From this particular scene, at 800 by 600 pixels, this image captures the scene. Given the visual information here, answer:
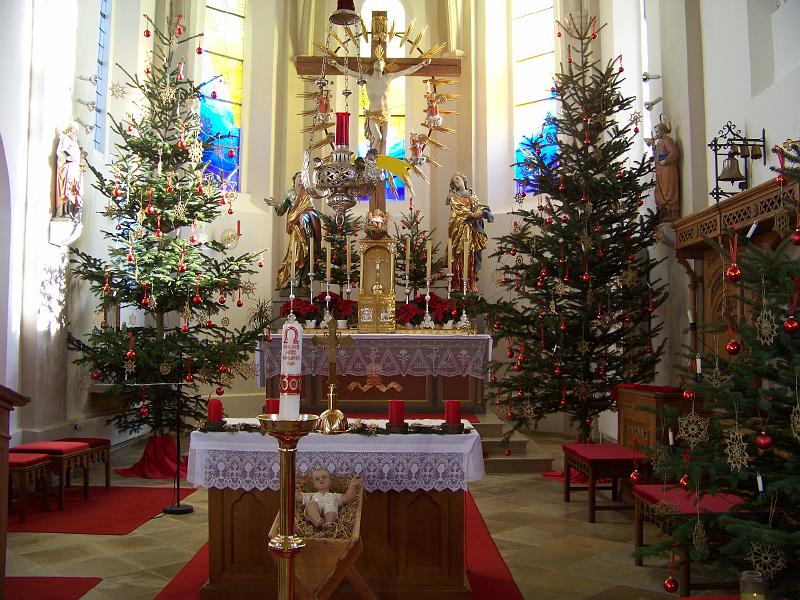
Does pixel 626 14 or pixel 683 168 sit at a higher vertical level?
pixel 626 14

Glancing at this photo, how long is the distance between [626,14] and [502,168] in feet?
11.9

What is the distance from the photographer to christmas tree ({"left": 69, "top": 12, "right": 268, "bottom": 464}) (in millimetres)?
8445

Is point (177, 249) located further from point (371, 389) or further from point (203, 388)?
point (203, 388)

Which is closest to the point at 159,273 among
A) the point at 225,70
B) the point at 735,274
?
the point at 225,70

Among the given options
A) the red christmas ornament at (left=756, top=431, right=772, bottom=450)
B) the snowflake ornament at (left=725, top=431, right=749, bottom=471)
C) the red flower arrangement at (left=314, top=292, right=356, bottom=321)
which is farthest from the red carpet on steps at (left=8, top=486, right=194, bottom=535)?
the red christmas ornament at (left=756, top=431, right=772, bottom=450)

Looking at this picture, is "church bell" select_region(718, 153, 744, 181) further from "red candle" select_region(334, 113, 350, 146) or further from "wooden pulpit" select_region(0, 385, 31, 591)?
"wooden pulpit" select_region(0, 385, 31, 591)

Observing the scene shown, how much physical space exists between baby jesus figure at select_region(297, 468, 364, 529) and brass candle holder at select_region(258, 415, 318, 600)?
145 cm

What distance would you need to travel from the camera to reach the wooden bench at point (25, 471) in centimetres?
627

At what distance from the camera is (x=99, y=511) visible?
6.76 metres

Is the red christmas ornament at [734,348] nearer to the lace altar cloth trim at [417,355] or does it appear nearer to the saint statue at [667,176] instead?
the saint statue at [667,176]

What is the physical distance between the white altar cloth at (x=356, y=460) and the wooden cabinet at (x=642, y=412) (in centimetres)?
195

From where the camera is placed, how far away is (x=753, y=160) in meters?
Answer: 6.78

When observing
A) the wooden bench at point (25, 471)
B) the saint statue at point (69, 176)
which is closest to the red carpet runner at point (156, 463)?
the wooden bench at point (25, 471)

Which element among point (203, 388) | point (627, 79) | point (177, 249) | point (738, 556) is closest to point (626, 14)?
point (627, 79)
